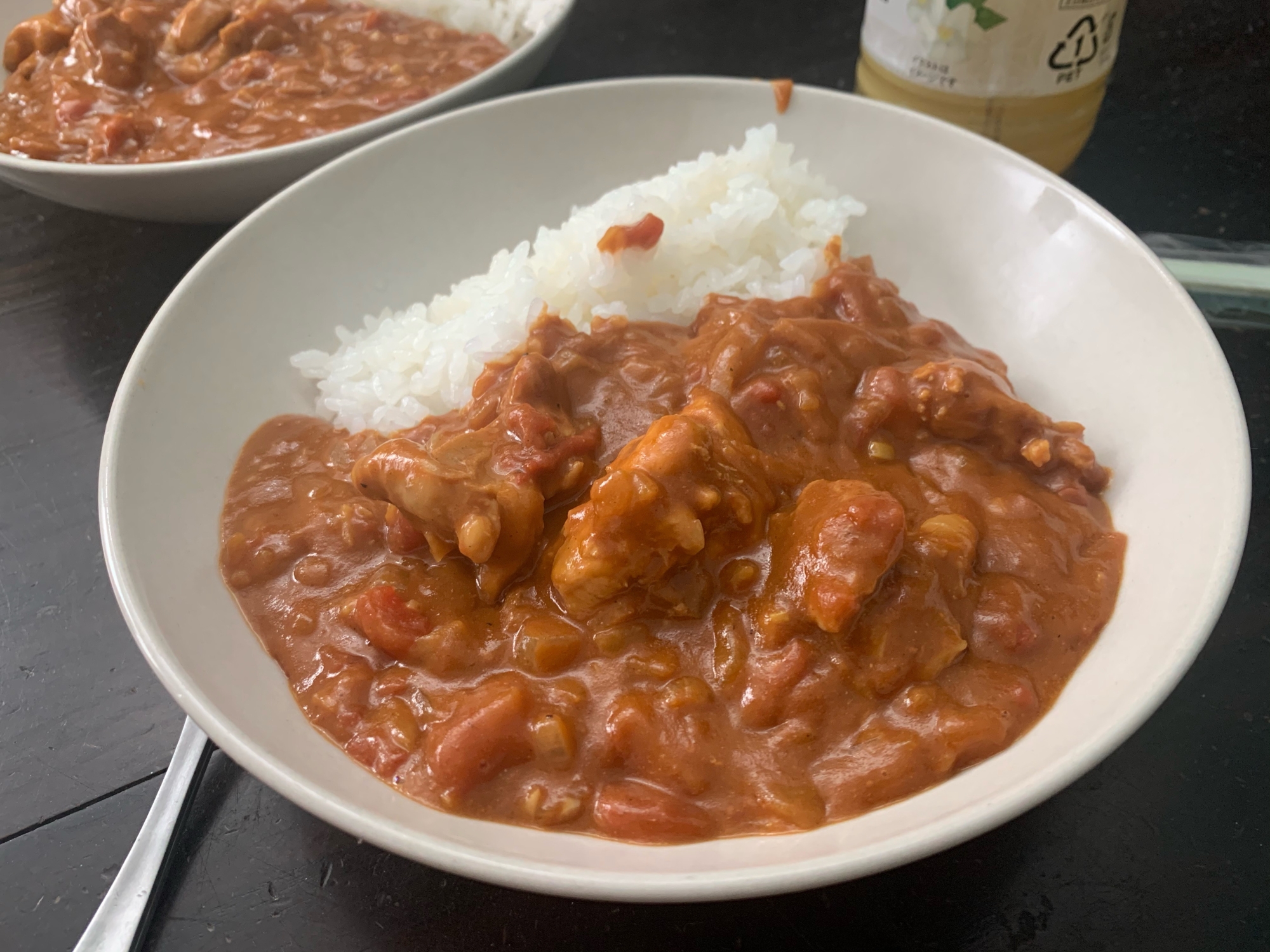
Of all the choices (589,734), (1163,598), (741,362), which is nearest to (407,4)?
(741,362)

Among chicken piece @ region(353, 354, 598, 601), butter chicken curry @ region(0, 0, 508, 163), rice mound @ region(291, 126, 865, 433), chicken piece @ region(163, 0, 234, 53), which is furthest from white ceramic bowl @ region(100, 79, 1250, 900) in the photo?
chicken piece @ region(163, 0, 234, 53)

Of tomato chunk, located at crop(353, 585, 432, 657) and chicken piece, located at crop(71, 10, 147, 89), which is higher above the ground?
chicken piece, located at crop(71, 10, 147, 89)

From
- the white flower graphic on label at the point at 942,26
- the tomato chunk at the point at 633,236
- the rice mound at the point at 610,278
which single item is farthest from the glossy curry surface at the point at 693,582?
the white flower graphic on label at the point at 942,26

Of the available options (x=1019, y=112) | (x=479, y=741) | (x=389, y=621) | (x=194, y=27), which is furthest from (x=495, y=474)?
(x=194, y=27)

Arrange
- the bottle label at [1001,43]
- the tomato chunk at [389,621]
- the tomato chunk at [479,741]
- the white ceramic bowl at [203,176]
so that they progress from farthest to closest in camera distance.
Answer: the white ceramic bowl at [203,176] → the bottle label at [1001,43] → the tomato chunk at [389,621] → the tomato chunk at [479,741]

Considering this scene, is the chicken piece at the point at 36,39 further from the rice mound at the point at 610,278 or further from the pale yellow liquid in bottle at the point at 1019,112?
the pale yellow liquid in bottle at the point at 1019,112

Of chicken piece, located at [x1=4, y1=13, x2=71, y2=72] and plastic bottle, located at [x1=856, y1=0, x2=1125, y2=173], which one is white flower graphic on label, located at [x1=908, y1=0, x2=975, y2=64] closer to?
plastic bottle, located at [x1=856, y1=0, x2=1125, y2=173]
